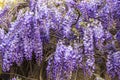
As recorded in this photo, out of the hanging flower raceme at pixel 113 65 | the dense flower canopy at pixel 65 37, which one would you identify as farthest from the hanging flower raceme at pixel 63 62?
the hanging flower raceme at pixel 113 65

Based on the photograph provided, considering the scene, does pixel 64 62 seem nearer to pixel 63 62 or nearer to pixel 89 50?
pixel 63 62

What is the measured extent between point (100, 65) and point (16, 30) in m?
1.23

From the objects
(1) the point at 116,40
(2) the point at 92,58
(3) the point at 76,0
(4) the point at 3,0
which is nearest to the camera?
(2) the point at 92,58

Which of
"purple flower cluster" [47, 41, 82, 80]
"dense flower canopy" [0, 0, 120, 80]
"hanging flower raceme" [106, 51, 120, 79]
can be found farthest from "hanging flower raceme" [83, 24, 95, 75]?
"hanging flower raceme" [106, 51, 120, 79]

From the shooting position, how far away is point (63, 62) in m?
4.60

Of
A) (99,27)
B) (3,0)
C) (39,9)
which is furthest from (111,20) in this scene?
(3,0)

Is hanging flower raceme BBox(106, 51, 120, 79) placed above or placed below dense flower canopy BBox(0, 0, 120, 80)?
below

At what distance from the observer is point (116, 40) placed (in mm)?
4949

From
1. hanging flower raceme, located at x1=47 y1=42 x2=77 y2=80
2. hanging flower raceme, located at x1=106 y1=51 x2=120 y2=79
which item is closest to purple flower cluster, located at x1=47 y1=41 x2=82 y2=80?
hanging flower raceme, located at x1=47 y1=42 x2=77 y2=80

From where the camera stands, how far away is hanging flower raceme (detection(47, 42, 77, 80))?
4605mm

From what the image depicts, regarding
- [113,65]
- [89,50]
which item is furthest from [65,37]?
[113,65]

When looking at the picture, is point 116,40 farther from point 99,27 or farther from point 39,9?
point 39,9

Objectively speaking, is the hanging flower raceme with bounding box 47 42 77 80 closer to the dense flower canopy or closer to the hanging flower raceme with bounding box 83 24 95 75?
the dense flower canopy

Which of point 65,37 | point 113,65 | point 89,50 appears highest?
point 65,37
